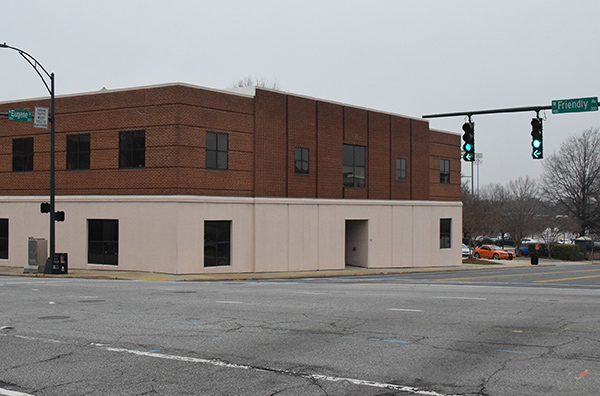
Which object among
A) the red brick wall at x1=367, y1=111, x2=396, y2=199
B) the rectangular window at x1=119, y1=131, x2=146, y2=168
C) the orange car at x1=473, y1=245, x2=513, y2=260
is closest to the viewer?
the rectangular window at x1=119, y1=131, x2=146, y2=168

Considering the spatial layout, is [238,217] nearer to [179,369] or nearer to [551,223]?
[179,369]

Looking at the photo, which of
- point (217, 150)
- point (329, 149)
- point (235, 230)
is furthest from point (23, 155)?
point (329, 149)

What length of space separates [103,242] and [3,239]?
7.09m

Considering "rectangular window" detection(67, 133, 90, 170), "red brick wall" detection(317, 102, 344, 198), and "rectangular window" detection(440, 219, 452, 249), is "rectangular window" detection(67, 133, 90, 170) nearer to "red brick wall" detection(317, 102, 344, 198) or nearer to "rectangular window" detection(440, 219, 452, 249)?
"red brick wall" detection(317, 102, 344, 198)

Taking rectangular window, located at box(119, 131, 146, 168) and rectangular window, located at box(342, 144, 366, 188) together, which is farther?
rectangular window, located at box(342, 144, 366, 188)

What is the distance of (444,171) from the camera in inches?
1818

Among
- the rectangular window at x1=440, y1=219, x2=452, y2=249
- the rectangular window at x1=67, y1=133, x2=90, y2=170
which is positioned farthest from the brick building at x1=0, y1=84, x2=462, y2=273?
the rectangular window at x1=440, y1=219, x2=452, y2=249

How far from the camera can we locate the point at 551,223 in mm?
87562

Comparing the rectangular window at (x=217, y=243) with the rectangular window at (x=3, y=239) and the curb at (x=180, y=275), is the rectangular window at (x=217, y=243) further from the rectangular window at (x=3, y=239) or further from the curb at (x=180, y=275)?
the rectangular window at (x=3, y=239)

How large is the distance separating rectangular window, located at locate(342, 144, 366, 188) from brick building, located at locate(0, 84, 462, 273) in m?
0.09

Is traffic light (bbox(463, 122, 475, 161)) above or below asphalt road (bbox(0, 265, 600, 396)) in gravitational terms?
above

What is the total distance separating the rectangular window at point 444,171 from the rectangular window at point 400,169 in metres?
4.50

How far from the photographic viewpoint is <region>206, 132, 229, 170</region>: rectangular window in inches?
1243

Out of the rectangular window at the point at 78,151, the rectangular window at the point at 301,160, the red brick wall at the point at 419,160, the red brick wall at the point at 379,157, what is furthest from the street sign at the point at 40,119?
the red brick wall at the point at 419,160
